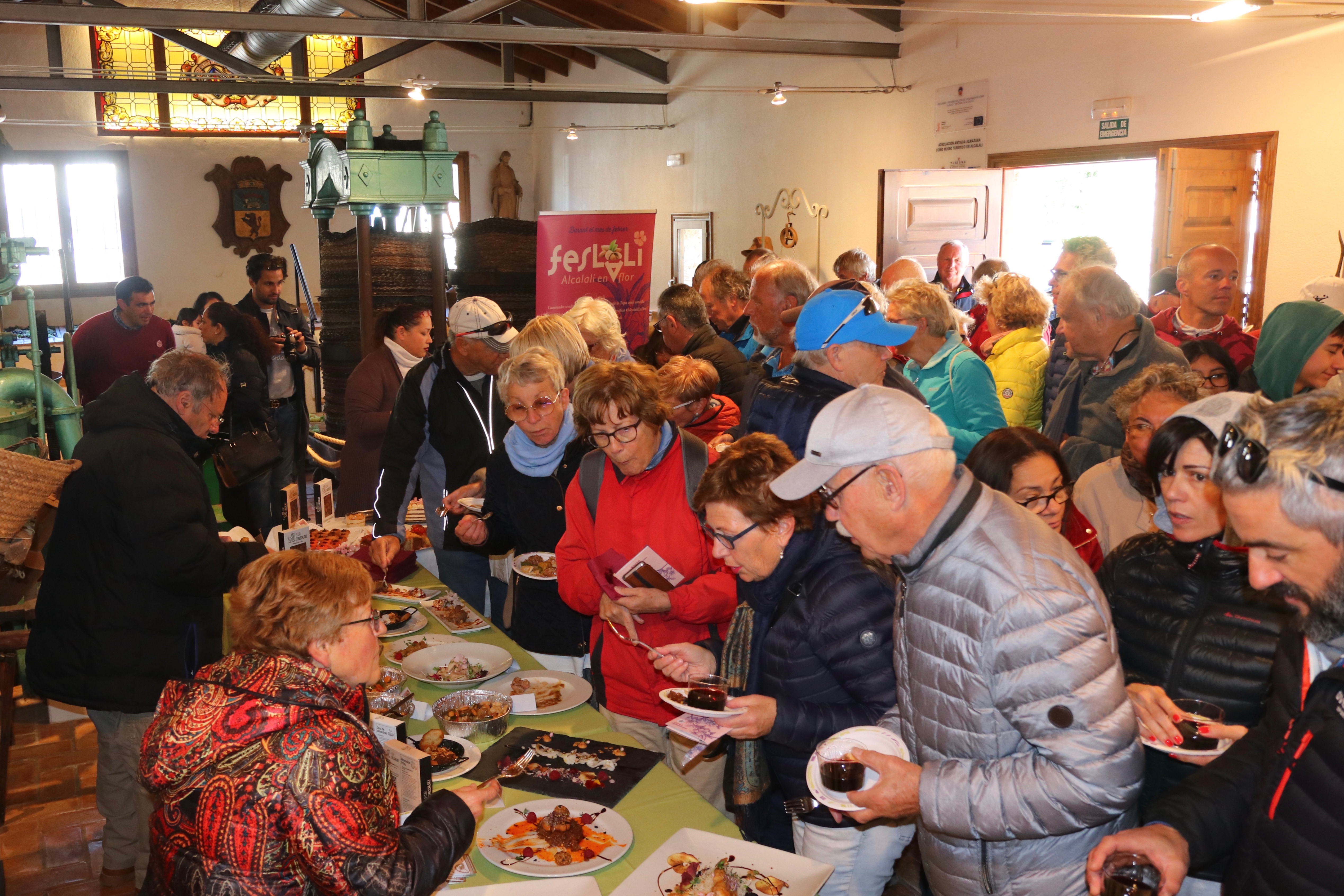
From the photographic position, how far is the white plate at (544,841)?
193 centimetres

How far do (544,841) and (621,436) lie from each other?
3.49 ft

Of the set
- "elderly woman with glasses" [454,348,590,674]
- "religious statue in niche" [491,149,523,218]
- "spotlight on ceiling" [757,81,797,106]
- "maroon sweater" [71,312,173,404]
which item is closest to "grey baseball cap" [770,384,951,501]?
"elderly woman with glasses" [454,348,590,674]

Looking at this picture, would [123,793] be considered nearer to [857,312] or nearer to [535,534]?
[535,534]

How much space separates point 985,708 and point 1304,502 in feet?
1.85

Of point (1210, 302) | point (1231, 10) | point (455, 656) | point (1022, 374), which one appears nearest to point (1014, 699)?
point (455, 656)

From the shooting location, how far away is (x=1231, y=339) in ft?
14.5

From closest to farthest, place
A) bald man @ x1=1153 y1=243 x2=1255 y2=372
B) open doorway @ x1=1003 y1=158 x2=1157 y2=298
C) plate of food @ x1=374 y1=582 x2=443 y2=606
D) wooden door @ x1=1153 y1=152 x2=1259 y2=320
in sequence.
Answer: plate of food @ x1=374 y1=582 x2=443 y2=606
bald man @ x1=1153 y1=243 x2=1255 y2=372
wooden door @ x1=1153 y1=152 x2=1259 y2=320
open doorway @ x1=1003 y1=158 x2=1157 y2=298

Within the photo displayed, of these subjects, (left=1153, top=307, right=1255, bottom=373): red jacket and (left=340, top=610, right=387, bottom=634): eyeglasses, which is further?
(left=1153, top=307, right=1255, bottom=373): red jacket

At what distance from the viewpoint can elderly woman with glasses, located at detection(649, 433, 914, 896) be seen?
203cm

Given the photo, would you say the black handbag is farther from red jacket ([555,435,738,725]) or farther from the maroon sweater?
red jacket ([555,435,738,725])

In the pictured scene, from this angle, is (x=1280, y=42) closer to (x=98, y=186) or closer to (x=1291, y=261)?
(x=1291, y=261)

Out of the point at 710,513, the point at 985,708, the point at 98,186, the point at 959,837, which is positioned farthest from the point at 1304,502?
the point at 98,186

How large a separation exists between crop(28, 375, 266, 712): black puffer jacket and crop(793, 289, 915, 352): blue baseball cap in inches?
73.9

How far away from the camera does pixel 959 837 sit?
1679 mm
